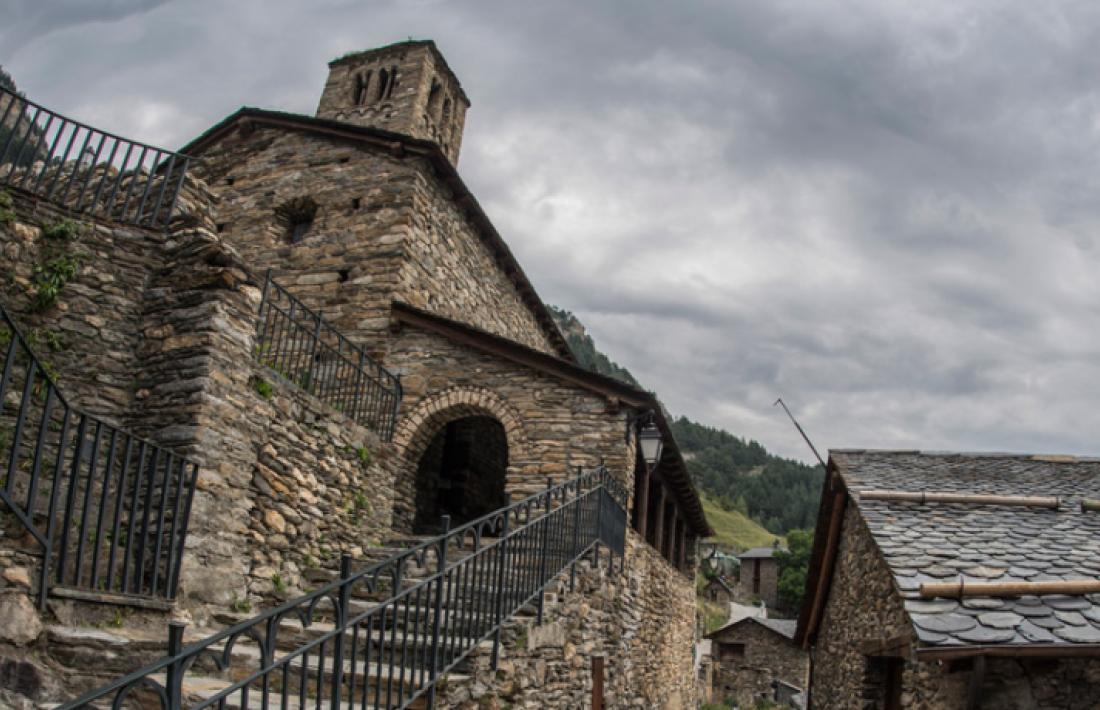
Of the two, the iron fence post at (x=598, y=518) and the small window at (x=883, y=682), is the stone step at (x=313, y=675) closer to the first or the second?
the iron fence post at (x=598, y=518)

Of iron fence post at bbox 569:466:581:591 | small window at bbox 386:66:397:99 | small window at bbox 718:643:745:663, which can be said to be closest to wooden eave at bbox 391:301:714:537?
iron fence post at bbox 569:466:581:591

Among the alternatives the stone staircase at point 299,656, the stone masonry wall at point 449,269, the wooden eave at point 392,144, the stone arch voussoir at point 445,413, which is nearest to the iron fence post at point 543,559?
the stone staircase at point 299,656

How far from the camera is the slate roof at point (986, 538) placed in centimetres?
551

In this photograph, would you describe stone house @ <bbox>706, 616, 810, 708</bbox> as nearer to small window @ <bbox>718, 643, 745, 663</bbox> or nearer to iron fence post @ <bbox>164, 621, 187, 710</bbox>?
small window @ <bbox>718, 643, 745, 663</bbox>

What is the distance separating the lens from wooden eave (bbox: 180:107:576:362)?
13.4m

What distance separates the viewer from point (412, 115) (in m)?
17.2

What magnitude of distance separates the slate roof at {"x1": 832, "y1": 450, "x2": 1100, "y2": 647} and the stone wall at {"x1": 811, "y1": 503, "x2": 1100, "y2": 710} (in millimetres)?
320

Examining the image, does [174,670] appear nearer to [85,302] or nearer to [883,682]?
[85,302]

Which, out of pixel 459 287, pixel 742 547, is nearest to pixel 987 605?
pixel 459 287

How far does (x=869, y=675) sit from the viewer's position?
8.15 metres

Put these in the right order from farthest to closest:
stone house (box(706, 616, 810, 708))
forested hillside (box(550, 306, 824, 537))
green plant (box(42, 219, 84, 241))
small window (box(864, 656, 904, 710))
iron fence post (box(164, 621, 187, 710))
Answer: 1. forested hillside (box(550, 306, 824, 537))
2. stone house (box(706, 616, 810, 708))
3. small window (box(864, 656, 904, 710))
4. green plant (box(42, 219, 84, 241))
5. iron fence post (box(164, 621, 187, 710))

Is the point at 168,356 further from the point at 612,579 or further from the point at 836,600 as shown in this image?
the point at 836,600

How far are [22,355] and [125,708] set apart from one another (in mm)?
3055

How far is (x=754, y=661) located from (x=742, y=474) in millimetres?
75932
